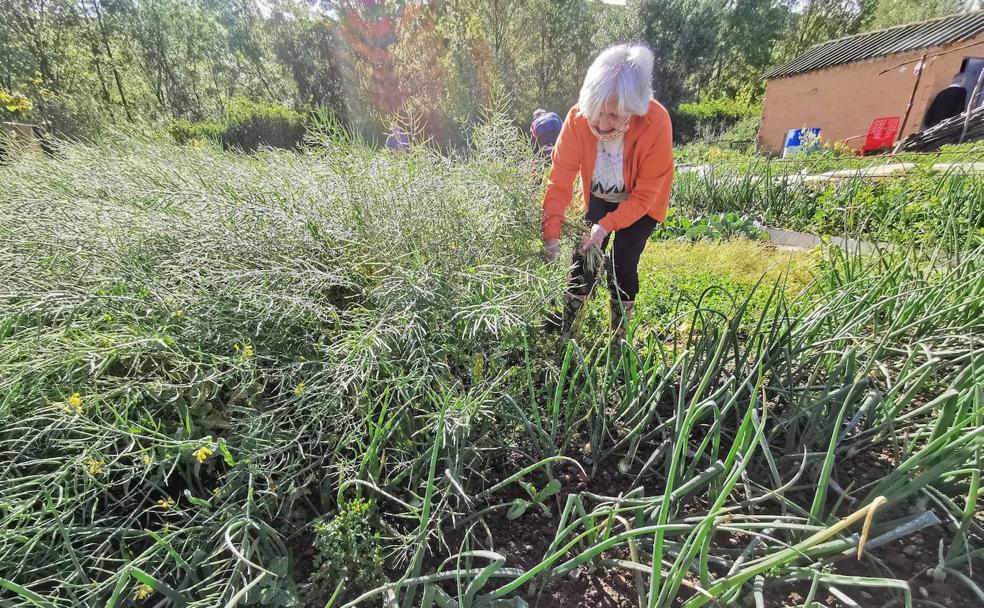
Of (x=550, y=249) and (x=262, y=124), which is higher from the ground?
(x=262, y=124)

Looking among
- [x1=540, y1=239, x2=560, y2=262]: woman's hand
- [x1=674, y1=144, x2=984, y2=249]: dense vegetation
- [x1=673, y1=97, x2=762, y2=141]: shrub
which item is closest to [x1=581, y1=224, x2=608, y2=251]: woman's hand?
[x1=540, y1=239, x2=560, y2=262]: woman's hand

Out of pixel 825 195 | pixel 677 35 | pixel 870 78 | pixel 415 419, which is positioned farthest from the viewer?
pixel 677 35

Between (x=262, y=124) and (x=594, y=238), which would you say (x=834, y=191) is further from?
(x=262, y=124)

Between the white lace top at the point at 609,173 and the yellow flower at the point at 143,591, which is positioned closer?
the yellow flower at the point at 143,591

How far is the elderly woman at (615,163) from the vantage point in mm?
1685

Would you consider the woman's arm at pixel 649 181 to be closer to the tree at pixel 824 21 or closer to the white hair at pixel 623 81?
the white hair at pixel 623 81

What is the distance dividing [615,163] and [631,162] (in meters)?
0.07

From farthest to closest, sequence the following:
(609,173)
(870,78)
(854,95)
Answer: (854,95) < (870,78) < (609,173)

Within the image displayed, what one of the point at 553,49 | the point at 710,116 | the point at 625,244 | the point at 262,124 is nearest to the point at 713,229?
the point at 625,244

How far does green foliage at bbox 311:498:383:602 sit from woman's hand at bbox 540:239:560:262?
3.48ft

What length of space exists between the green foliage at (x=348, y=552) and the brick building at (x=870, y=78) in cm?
1143

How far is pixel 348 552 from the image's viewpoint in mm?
963

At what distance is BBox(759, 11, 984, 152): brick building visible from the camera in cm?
1020

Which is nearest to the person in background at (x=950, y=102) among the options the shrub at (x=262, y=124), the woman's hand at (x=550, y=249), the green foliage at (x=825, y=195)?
the green foliage at (x=825, y=195)
